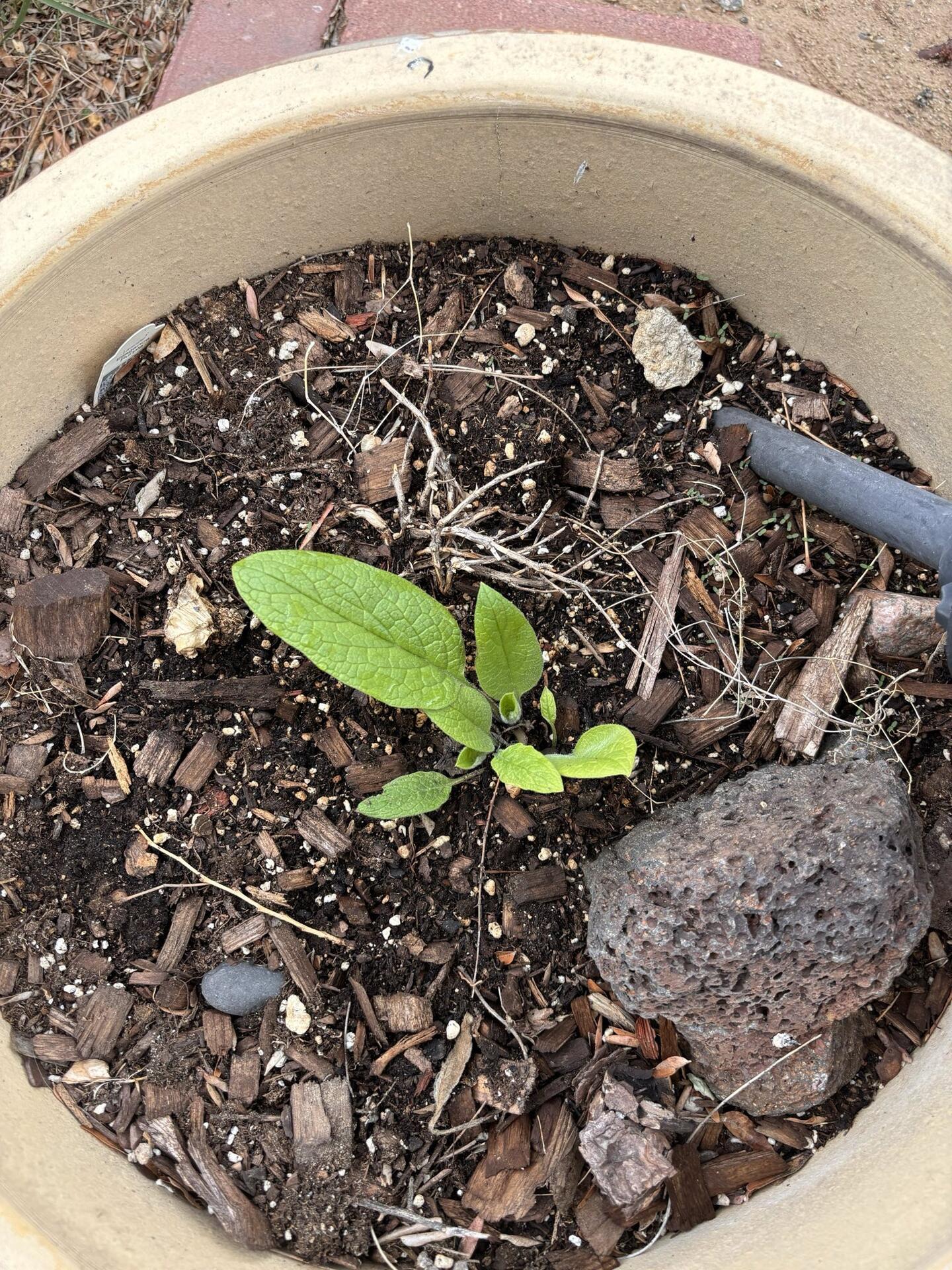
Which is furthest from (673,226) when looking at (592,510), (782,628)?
(782,628)

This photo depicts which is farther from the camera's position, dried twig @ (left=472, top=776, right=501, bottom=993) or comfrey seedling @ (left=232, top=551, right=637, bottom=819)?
dried twig @ (left=472, top=776, right=501, bottom=993)

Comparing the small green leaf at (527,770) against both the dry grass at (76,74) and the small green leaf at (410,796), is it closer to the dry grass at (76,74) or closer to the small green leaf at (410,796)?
the small green leaf at (410,796)

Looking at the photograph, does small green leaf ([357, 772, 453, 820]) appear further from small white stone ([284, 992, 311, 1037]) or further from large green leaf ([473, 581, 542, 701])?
small white stone ([284, 992, 311, 1037])

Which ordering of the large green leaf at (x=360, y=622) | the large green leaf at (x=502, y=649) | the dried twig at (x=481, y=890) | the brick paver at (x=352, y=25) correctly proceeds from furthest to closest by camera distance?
the brick paver at (x=352, y=25) → the dried twig at (x=481, y=890) → the large green leaf at (x=502, y=649) → the large green leaf at (x=360, y=622)

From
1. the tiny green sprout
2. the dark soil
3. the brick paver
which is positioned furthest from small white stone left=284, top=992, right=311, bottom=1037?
the brick paver

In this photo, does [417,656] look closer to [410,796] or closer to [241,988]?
[410,796]

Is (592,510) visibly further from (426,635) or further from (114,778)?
(114,778)

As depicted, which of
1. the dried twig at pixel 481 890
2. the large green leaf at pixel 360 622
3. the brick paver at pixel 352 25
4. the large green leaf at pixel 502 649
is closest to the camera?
the large green leaf at pixel 360 622

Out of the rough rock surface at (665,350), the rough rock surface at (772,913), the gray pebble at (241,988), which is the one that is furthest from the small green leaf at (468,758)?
the rough rock surface at (665,350)
